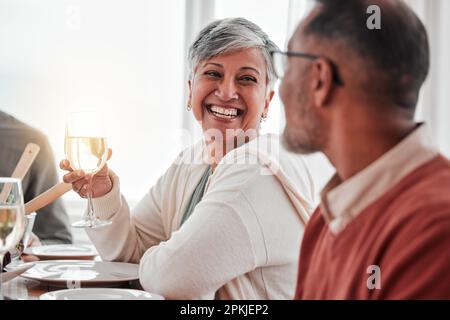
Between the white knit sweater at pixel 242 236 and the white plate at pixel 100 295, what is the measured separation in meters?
0.05

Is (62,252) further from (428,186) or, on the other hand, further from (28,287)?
(428,186)

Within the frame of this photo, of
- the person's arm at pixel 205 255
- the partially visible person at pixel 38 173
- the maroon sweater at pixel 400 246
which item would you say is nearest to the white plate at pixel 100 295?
the person's arm at pixel 205 255

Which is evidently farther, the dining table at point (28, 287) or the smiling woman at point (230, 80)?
the smiling woman at point (230, 80)

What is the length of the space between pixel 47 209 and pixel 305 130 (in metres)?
1.43

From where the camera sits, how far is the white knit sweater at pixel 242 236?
3.55ft

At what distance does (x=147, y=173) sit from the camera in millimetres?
2699

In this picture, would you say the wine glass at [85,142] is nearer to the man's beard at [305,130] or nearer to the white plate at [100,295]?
the white plate at [100,295]

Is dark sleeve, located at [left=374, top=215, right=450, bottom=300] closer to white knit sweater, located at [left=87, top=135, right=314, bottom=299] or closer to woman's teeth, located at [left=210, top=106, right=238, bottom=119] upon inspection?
white knit sweater, located at [left=87, top=135, right=314, bottom=299]

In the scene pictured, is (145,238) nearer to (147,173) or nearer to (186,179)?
(186,179)

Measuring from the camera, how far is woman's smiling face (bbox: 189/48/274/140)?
4.59ft

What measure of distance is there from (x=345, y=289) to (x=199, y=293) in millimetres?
413

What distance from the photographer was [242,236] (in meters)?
1.09

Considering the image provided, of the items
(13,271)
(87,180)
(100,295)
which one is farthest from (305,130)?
(87,180)

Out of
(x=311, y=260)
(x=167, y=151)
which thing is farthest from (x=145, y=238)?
(x=167, y=151)
